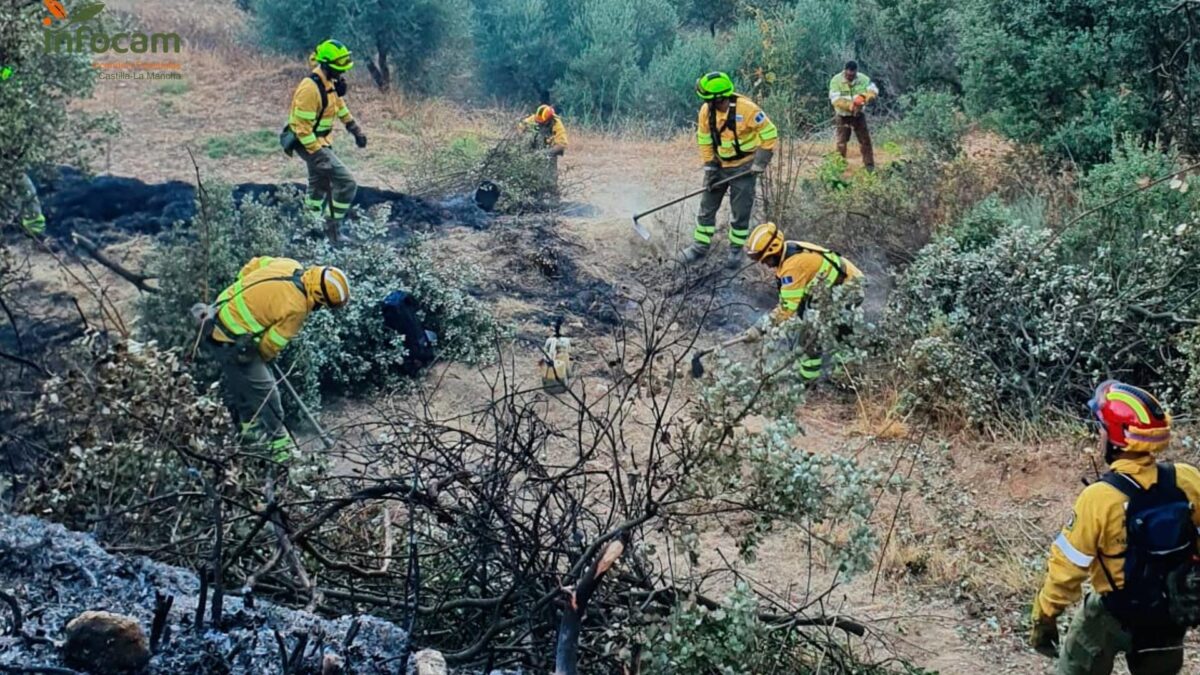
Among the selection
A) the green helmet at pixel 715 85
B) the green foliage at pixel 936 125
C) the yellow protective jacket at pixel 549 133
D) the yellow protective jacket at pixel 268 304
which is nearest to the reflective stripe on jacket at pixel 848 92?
the green foliage at pixel 936 125

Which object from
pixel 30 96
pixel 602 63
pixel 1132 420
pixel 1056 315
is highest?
pixel 30 96

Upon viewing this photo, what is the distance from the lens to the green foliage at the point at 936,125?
555 inches

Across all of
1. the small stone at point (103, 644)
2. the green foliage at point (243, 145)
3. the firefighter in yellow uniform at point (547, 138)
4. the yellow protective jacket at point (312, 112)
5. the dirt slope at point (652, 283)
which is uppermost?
the yellow protective jacket at point (312, 112)

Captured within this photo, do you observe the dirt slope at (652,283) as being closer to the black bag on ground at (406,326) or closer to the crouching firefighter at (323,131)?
the black bag on ground at (406,326)

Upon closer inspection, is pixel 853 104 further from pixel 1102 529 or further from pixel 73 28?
pixel 1102 529

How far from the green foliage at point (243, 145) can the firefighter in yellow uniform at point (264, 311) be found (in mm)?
8207

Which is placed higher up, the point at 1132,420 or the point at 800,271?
the point at 1132,420

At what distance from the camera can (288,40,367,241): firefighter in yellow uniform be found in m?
11.0

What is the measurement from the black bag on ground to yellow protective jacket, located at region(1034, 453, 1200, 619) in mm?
6515

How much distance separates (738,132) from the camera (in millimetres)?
11039

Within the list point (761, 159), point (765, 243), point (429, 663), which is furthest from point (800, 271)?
point (429, 663)

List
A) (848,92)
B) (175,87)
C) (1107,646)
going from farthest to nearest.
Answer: (175,87) → (848,92) → (1107,646)

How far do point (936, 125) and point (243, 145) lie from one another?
8898 mm

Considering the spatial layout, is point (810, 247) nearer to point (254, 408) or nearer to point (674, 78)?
point (254, 408)
